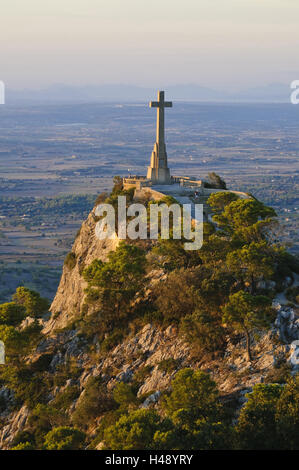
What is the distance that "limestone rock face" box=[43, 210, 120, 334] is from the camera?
2104 inches

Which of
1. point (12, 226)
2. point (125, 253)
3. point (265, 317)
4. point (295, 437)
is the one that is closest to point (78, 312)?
point (125, 253)

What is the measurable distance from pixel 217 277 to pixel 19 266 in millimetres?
108382

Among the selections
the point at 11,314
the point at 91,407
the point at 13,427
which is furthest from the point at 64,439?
the point at 11,314

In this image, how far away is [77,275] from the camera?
2219 inches

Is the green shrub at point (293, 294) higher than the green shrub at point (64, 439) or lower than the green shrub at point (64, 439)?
higher

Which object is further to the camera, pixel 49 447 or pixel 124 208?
pixel 124 208

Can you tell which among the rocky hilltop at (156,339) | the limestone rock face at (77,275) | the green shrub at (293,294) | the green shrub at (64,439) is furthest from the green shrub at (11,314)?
the green shrub at (293,294)

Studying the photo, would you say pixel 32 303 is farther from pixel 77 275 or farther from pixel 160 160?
pixel 160 160

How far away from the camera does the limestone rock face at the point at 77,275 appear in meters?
53.4

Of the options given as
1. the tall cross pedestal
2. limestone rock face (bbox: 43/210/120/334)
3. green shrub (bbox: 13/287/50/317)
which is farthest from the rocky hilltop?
the tall cross pedestal

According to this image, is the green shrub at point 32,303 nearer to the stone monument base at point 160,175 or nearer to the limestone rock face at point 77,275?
the limestone rock face at point 77,275

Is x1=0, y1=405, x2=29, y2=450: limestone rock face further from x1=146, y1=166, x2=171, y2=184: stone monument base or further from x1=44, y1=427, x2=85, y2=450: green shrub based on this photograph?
x1=146, y1=166, x2=171, y2=184: stone monument base
